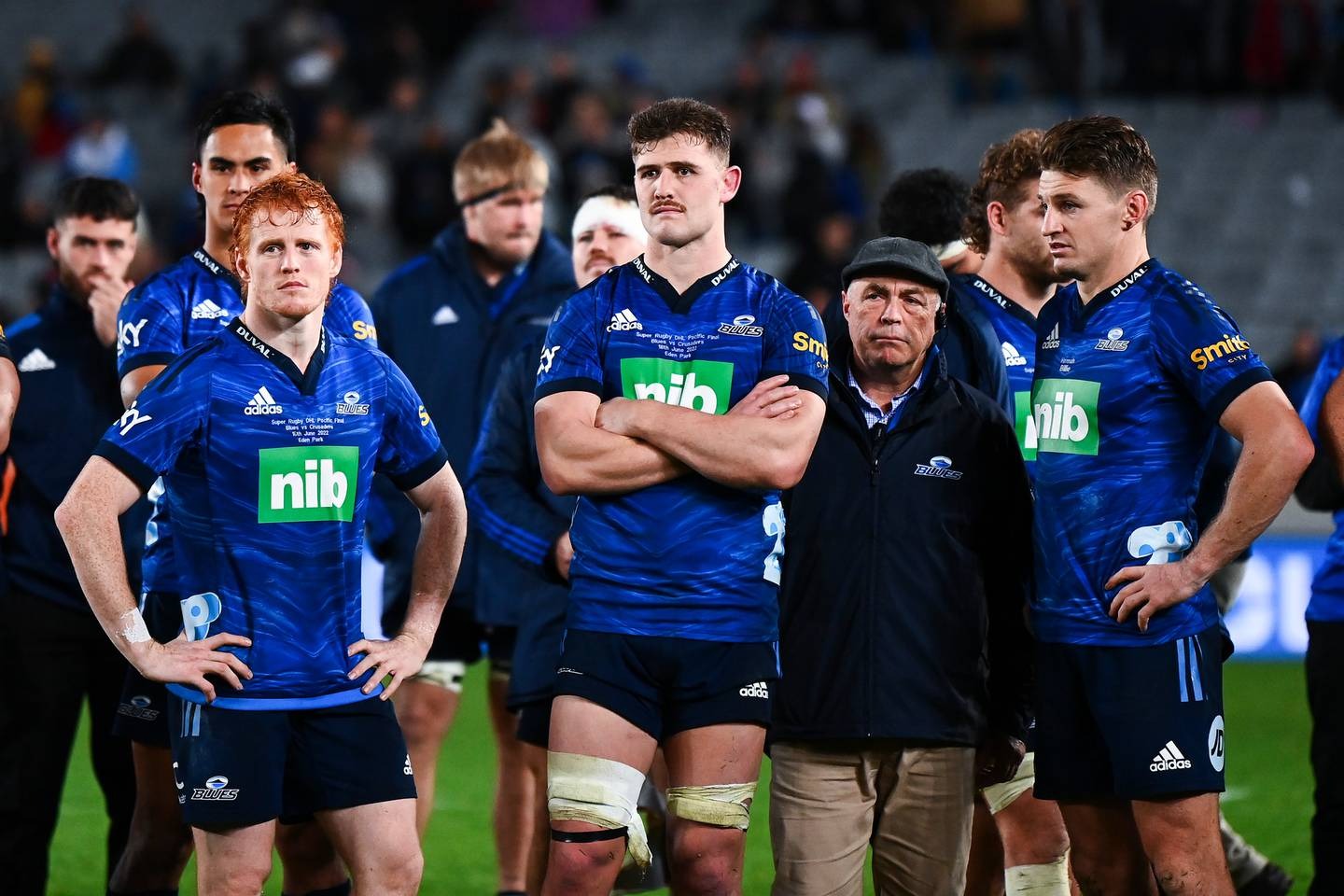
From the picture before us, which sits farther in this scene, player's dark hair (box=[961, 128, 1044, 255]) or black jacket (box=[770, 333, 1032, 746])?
player's dark hair (box=[961, 128, 1044, 255])

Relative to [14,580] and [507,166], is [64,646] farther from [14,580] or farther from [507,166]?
[507,166]

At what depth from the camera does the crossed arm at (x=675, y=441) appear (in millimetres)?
4574

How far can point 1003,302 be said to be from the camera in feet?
19.4

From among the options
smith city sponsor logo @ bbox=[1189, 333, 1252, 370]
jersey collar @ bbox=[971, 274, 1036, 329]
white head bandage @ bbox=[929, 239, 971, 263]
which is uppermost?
white head bandage @ bbox=[929, 239, 971, 263]

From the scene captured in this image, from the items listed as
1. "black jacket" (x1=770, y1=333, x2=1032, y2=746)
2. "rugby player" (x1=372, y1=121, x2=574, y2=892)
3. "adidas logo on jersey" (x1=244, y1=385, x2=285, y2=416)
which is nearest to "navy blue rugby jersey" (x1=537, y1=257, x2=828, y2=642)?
"black jacket" (x1=770, y1=333, x2=1032, y2=746)

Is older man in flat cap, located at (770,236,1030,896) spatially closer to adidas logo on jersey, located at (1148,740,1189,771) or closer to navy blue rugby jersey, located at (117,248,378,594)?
adidas logo on jersey, located at (1148,740,1189,771)

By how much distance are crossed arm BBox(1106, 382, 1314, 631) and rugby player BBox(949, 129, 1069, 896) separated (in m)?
0.91

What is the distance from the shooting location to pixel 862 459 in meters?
5.02

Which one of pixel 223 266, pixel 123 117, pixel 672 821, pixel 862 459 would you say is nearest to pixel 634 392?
pixel 862 459

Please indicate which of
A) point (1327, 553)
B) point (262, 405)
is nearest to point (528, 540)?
point (262, 405)

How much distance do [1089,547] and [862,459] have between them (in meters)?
0.67

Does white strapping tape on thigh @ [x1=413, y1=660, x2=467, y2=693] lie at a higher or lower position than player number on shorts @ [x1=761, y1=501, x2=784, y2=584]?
lower

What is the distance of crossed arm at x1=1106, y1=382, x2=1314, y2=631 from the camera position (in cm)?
452

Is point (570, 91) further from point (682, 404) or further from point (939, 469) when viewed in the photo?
point (682, 404)
